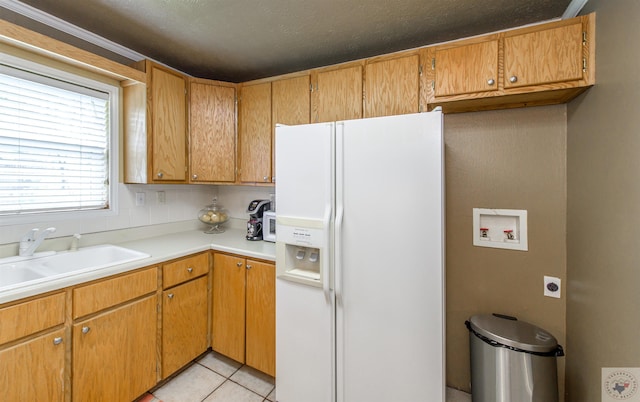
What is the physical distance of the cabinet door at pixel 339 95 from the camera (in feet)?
6.06

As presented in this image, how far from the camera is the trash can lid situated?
4.18 feet

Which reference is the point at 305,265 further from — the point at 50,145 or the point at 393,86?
the point at 50,145

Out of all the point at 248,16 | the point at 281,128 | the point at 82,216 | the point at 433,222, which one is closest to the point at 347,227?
the point at 433,222

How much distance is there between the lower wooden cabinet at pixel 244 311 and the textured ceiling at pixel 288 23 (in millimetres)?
1581

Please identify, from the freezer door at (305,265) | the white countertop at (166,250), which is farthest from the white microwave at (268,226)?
the freezer door at (305,265)

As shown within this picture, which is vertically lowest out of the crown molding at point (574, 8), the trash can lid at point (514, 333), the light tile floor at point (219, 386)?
the light tile floor at point (219, 386)

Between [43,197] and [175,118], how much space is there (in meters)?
0.99

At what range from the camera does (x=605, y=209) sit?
1.13 metres

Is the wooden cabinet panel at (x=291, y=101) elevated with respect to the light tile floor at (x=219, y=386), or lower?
elevated

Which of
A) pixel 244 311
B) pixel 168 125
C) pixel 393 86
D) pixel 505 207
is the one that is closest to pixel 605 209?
pixel 505 207

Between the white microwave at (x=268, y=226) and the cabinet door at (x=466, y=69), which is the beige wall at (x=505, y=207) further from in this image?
the white microwave at (x=268, y=226)

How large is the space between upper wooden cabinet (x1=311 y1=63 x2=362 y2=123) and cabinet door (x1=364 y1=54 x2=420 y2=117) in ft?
0.23

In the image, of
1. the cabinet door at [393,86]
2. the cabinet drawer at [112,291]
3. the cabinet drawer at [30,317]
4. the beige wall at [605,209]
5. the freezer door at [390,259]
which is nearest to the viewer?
the beige wall at [605,209]

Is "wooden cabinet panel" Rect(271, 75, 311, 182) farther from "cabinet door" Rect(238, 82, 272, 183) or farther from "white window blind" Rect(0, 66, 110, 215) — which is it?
"white window blind" Rect(0, 66, 110, 215)
